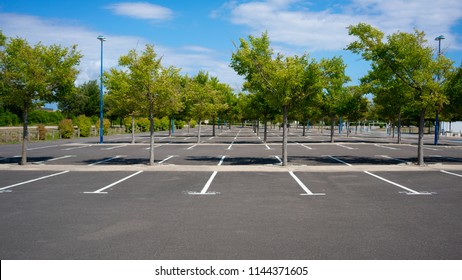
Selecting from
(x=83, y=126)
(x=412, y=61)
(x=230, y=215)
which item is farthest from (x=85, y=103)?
(x=230, y=215)


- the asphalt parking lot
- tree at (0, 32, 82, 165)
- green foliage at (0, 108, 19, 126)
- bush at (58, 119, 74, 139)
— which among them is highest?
tree at (0, 32, 82, 165)

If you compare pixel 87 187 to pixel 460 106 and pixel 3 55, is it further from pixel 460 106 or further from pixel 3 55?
pixel 460 106

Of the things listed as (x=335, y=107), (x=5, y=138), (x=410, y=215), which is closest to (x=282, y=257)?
(x=410, y=215)

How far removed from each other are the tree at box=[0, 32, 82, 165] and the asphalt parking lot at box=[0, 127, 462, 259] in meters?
3.69

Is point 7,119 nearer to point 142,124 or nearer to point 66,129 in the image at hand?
point 142,124

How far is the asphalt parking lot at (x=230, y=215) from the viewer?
230 inches

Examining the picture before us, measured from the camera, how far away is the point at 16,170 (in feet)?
50.6

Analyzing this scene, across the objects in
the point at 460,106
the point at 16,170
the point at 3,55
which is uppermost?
the point at 3,55

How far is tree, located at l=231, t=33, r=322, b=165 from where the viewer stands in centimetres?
1681

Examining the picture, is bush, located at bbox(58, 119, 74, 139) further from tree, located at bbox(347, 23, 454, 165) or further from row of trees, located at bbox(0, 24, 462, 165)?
tree, located at bbox(347, 23, 454, 165)

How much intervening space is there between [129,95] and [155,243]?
12308 mm

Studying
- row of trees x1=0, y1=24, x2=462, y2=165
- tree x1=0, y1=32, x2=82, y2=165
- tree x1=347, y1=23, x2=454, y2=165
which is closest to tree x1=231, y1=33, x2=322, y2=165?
row of trees x1=0, y1=24, x2=462, y2=165

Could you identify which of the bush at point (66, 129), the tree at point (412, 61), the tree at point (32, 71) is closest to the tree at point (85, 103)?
the bush at point (66, 129)

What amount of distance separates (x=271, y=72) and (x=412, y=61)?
604 cm
